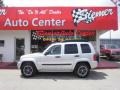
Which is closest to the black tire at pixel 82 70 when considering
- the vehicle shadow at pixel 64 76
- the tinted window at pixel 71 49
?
the vehicle shadow at pixel 64 76

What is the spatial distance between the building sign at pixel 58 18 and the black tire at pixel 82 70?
294 inches

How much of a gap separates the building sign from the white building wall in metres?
1.89

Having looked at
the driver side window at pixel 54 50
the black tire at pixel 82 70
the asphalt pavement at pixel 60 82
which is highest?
the driver side window at pixel 54 50

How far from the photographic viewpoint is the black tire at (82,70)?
16.9m

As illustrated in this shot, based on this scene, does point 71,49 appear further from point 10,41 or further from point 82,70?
point 10,41

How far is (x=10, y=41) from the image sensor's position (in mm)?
26031

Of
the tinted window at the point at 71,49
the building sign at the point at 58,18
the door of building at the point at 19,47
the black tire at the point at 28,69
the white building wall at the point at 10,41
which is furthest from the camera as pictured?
the door of building at the point at 19,47

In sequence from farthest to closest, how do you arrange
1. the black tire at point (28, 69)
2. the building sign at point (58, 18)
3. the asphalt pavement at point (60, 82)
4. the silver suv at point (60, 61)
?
1. the building sign at point (58, 18)
2. the black tire at point (28, 69)
3. the silver suv at point (60, 61)
4. the asphalt pavement at point (60, 82)

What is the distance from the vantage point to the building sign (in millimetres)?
24000

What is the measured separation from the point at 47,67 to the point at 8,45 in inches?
391

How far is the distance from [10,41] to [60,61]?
10.2m

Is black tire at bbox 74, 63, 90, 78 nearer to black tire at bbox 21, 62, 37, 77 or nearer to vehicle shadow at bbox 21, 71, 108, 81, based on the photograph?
vehicle shadow at bbox 21, 71, 108, 81

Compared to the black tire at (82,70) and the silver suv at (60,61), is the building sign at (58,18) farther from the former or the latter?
the black tire at (82,70)

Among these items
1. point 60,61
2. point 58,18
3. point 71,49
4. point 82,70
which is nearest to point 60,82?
point 60,61
